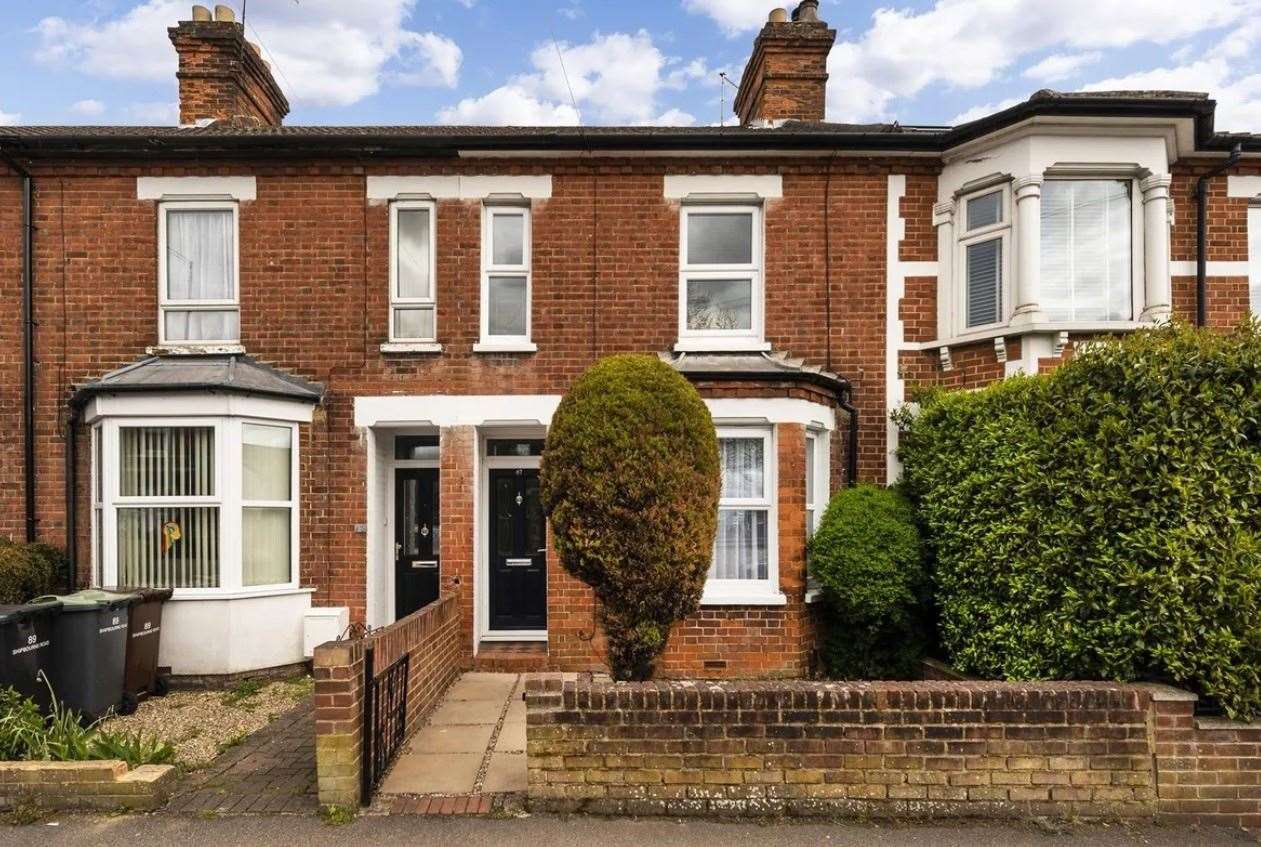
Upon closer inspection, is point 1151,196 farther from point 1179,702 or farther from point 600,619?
point 600,619

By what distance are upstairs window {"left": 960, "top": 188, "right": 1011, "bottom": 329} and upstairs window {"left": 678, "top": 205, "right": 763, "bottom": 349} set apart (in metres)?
2.33

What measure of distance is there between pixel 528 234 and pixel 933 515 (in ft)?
17.2

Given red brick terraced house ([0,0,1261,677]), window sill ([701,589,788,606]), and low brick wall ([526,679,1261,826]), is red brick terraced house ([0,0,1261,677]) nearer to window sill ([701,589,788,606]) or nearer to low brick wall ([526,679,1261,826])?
window sill ([701,589,788,606])

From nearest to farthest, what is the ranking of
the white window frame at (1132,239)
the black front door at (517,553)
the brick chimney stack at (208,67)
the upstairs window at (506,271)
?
the white window frame at (1132,239), the upstairs window at (506,271), the black front door at (517,553), the brick chimney stack at (208,67)

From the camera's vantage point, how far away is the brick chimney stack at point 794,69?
368 inches

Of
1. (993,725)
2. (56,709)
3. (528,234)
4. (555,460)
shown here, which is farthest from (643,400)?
(56,709)

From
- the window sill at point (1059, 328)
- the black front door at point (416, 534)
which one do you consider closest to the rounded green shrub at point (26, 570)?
the black front door at point (416, 534)

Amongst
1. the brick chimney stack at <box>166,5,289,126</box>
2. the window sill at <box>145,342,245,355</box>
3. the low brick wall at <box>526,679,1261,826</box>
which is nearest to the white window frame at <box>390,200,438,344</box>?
the window sill at <box>145,342,245,355</box>

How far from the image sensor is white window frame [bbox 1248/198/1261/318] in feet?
26.5

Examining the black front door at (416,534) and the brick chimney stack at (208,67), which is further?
the brick chimney stack at (208,67)

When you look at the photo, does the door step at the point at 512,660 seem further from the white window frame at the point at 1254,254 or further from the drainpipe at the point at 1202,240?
the white window frame at the point at 1254,254

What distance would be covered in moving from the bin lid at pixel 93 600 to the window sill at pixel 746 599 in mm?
5279

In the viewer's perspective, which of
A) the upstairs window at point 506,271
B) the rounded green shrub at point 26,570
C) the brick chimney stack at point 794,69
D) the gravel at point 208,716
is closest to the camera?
the gravel at point 208,716

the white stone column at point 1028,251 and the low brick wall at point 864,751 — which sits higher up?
the white stone column at point 1028,251
